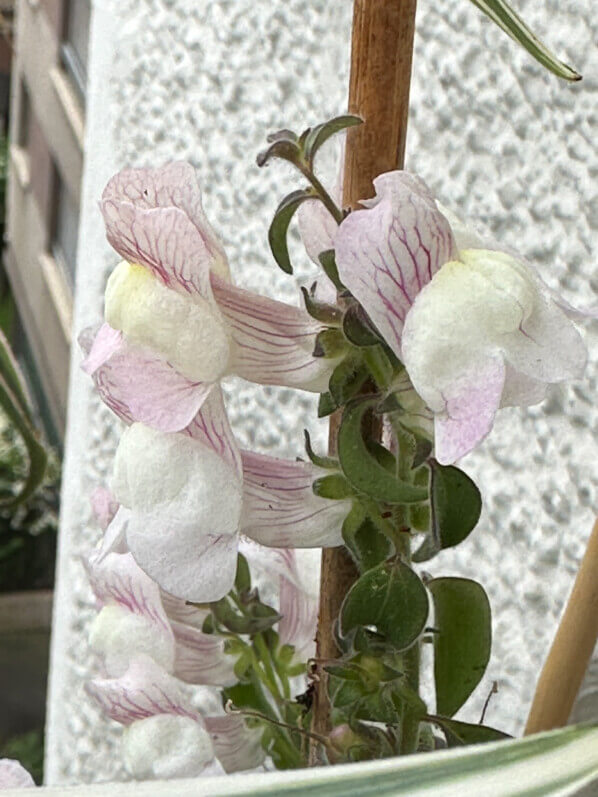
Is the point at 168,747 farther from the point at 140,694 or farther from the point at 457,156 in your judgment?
the point at 457,156

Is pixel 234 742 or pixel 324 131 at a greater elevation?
pixel 324 131

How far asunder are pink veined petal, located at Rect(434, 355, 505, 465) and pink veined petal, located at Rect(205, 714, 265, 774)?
101 millimetres

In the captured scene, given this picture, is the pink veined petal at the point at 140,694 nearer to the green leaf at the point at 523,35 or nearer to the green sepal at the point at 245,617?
the green sepal at the point at 245,617

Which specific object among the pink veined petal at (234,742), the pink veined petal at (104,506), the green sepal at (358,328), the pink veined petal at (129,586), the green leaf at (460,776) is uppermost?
the green sepal at (358,328)

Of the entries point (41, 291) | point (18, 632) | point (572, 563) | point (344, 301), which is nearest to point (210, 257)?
point (344, 301)

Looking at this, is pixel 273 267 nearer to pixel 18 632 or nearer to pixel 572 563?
pixel 572 563

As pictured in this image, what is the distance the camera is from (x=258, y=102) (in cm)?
40

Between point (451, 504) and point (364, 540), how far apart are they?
0.07ft

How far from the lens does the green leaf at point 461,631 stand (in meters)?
0.17

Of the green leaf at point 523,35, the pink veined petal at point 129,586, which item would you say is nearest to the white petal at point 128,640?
the pink veined petal at point 129,586

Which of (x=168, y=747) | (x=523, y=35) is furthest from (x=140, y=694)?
(x=523, y=35)

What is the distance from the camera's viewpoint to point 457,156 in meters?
0.33

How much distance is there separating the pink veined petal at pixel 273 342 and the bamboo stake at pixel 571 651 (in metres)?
0.05

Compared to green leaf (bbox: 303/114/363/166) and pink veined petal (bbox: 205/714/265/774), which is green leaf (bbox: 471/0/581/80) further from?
pink veined petal (bbox: 205/714/265/774)
